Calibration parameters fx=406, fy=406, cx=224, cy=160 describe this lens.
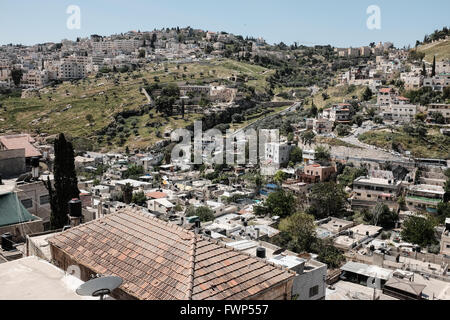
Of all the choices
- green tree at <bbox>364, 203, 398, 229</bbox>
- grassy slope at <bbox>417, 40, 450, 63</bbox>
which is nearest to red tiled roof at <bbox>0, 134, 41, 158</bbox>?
green tree at <bbox>364, 203, 398, 229</bbox>

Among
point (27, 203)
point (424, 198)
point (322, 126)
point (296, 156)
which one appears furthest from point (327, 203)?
point (27, 203)

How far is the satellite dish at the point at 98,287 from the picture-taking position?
4004mm

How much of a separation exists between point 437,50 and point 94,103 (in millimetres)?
53235

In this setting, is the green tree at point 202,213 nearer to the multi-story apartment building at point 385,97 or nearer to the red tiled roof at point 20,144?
the red tiled roof at point 20,144

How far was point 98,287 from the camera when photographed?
13.4 ft

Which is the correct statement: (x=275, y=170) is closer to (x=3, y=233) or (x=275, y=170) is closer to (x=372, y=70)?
(x=3, y=233)

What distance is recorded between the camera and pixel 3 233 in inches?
336

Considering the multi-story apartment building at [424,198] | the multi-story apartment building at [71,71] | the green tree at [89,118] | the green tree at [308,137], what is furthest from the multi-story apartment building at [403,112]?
the multi-story apartment building at [71,71]

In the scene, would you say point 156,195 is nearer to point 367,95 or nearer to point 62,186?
point 62,186

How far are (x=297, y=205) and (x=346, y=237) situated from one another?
23.4 feet

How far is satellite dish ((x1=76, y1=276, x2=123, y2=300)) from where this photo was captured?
13.1 feet

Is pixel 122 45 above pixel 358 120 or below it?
above

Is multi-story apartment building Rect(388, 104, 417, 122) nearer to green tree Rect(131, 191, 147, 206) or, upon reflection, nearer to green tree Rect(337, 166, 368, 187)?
green tree Rect(337, 166, 368, 187)
